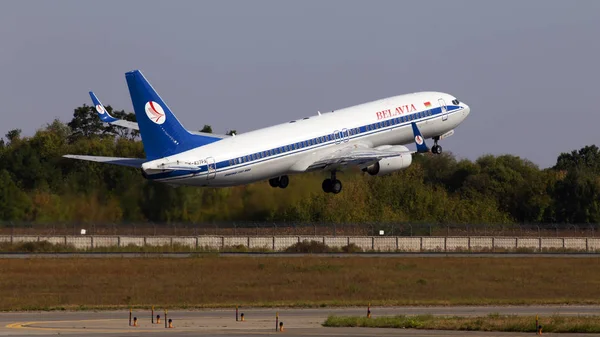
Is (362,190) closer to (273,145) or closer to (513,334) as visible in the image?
(273,145)

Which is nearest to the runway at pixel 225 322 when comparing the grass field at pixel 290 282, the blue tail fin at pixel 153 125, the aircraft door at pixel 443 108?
the grass field at pixel 290 282

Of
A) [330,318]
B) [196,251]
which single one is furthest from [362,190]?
[330,318]

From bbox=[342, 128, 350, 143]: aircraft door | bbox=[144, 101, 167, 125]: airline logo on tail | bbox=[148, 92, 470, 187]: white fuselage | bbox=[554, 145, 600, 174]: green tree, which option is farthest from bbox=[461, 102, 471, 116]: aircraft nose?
bbox=[554, 145, 600, 174]: green tree

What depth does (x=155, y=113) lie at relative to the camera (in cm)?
7512

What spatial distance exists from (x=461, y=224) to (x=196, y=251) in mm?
23780

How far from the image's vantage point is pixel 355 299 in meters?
76.2

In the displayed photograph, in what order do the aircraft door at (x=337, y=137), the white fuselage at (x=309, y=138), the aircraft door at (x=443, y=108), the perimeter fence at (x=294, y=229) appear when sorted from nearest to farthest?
the white fuselage at (x=309, y=138), the aircraft door at (x=337, y=137), the perimeter fence at (x=294, y=229), the aircraft door at (x=443, y=108)

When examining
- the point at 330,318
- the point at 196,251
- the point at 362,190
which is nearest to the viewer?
the point at 330,318

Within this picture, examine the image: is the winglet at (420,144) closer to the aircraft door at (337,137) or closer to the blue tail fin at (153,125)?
the aircraft door at (337,137)

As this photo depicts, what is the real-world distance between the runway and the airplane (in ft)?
32.4

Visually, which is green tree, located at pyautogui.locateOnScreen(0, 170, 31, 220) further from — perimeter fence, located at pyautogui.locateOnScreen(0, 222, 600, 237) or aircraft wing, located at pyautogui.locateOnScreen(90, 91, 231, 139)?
aircraft wing, located at pyautogui.locateOnScreen(90, 91, 231, 139)

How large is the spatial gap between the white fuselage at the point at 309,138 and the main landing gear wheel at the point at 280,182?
4574 mm

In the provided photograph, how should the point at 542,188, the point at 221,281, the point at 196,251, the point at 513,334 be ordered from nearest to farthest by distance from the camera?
1. the point at 513,334
2. the point at 221,281
3. the point at 196,251
4. the point at 542,188

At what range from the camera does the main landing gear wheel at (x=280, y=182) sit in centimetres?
8562
